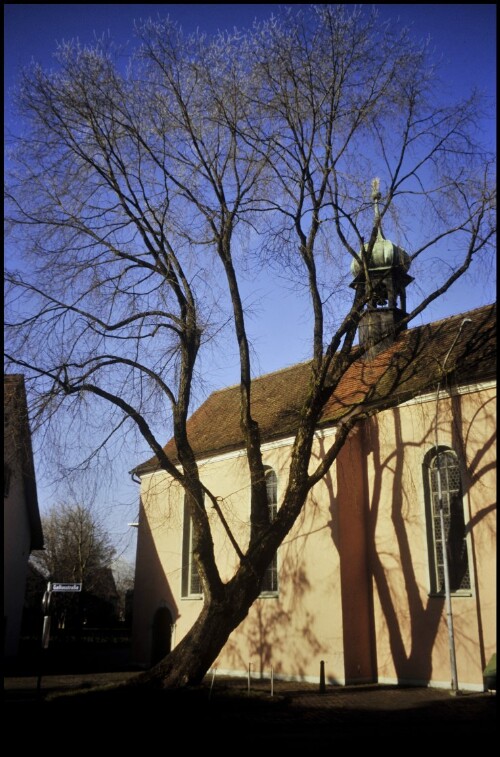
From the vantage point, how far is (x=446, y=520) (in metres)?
15.7

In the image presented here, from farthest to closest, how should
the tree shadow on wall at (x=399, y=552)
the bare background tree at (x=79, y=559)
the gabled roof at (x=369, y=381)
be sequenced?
the bare background tree at (x=79, y=559) < the tree shadow on wall at (x=399, y=552) < the gabled roof at (x=369, y=381)

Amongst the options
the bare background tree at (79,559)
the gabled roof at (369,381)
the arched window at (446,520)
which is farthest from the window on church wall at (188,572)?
the bare background tree at (79,559)

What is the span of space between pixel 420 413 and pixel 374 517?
3.11 metres

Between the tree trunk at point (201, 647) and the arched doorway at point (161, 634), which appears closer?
the tree trunk at point (201, 647)

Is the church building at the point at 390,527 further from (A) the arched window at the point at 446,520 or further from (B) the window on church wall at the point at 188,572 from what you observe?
(B) the window on church wall at the point at 188,572

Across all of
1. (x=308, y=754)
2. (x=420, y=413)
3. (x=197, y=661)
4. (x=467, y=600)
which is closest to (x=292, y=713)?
(x=197, y=661)

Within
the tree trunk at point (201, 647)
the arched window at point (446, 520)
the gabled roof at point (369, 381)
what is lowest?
the tree trunk at point (201, 647)

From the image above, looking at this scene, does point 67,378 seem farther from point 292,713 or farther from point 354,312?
point 292,713

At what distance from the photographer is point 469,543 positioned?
1485cm

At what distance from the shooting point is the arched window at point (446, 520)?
49.8ft

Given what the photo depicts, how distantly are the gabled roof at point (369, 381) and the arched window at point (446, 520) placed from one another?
2.05 m

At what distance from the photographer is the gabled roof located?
46.8ft

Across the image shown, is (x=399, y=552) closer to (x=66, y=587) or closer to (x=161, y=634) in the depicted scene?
(x=66, y=587)

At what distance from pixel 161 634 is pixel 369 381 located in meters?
11.2
